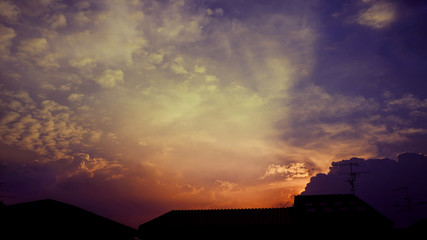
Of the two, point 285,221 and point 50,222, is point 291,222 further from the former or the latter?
point 50,222

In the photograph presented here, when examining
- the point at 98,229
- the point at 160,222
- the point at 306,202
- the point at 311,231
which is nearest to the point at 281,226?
the point at 311,231

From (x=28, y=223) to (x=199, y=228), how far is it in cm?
1898

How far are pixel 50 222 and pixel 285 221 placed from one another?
2397 centimetres

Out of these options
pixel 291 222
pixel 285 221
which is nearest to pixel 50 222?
pixel 285 221

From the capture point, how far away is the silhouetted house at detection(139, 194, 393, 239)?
99.0 ft

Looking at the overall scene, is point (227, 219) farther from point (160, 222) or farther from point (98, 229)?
point (98, 229)

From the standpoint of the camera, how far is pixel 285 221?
3155 centimetres

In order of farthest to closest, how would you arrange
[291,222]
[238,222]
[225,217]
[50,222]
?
[225,217] → [238,222] → [291,222] → [50,222]

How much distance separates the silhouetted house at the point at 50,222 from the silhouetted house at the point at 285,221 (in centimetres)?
1117

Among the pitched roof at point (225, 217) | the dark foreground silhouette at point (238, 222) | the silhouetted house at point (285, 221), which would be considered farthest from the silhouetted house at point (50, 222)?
the pitched roof at point (225, 217)

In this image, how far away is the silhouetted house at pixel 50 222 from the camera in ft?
60.0

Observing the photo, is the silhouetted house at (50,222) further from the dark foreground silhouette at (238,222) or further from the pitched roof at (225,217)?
the pitched roof at (225,217)

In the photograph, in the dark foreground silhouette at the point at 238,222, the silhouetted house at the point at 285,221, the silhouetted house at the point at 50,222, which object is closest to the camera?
the silhouetted house at the point at 50,222

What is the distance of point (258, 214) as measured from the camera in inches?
1384
